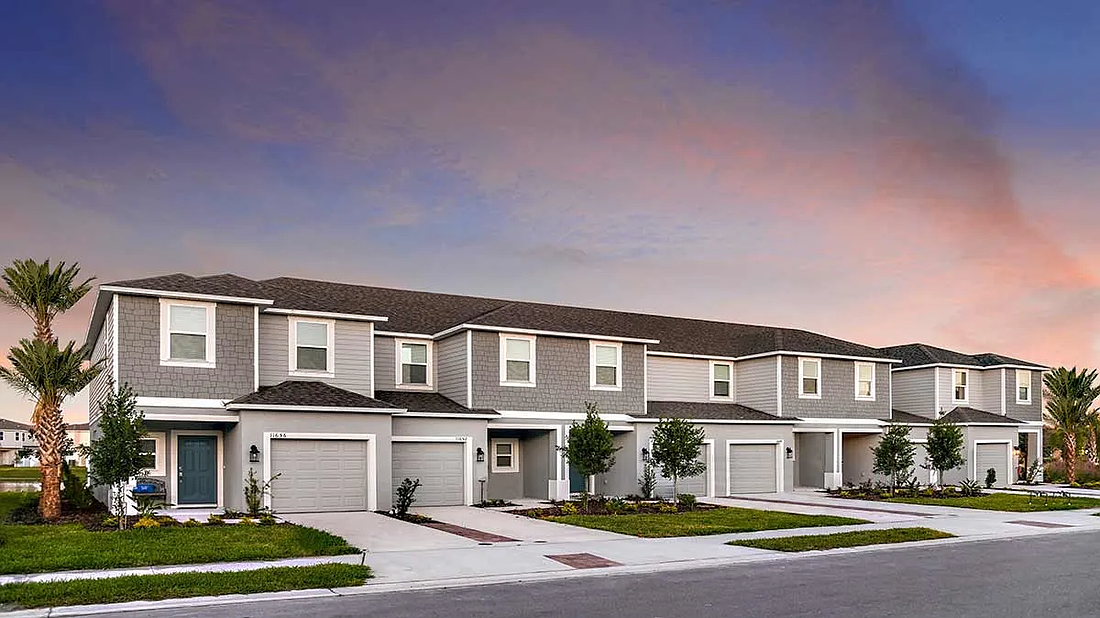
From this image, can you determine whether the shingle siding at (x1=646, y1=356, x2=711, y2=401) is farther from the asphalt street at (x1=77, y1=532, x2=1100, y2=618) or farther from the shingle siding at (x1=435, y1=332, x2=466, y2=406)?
the asphalt street at (x1=77, y1=532, x2=1100, y2=618)

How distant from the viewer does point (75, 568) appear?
13.2m

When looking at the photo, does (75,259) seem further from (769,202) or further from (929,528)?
(929,528)

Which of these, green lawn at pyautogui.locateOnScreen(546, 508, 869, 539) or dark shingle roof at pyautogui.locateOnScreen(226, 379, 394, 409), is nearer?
green lawn at pyautogui.locateOnScreen(546, 508, 869, 539)

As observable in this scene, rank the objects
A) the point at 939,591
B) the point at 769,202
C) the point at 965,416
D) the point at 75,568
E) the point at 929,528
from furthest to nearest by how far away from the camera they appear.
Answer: the point at 965,416
the point at 769,202
the point at 929,528
the point at 75,568
the point at 939,591

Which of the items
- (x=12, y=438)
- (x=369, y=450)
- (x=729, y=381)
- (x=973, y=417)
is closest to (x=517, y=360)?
(x=369, y=450)

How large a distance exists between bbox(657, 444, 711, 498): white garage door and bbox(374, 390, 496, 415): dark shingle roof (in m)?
6.53

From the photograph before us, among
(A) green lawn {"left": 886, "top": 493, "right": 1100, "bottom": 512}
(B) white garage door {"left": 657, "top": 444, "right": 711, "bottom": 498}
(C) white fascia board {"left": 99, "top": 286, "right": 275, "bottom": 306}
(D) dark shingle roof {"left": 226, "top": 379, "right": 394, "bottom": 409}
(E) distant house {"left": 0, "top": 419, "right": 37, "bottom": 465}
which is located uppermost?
(C) white fascia board {"left": 99, "top": 286, "right": 275, "bottom": 306}

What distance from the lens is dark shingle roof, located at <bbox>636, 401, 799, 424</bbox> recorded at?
31819mm

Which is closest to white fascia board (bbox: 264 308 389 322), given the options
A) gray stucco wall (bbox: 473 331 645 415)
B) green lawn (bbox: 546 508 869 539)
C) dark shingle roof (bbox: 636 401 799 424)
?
gray stucco wall (bbox: 473 331 645 415)

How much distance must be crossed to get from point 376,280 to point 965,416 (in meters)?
25.8

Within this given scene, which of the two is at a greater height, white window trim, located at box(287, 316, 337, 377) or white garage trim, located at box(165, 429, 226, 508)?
white window trim, located at box(287, 316, 337, 377)

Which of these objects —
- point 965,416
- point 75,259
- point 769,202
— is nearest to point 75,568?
point 75,259

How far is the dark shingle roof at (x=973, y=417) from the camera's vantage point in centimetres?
3897

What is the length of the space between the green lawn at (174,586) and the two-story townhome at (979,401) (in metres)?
31.5
